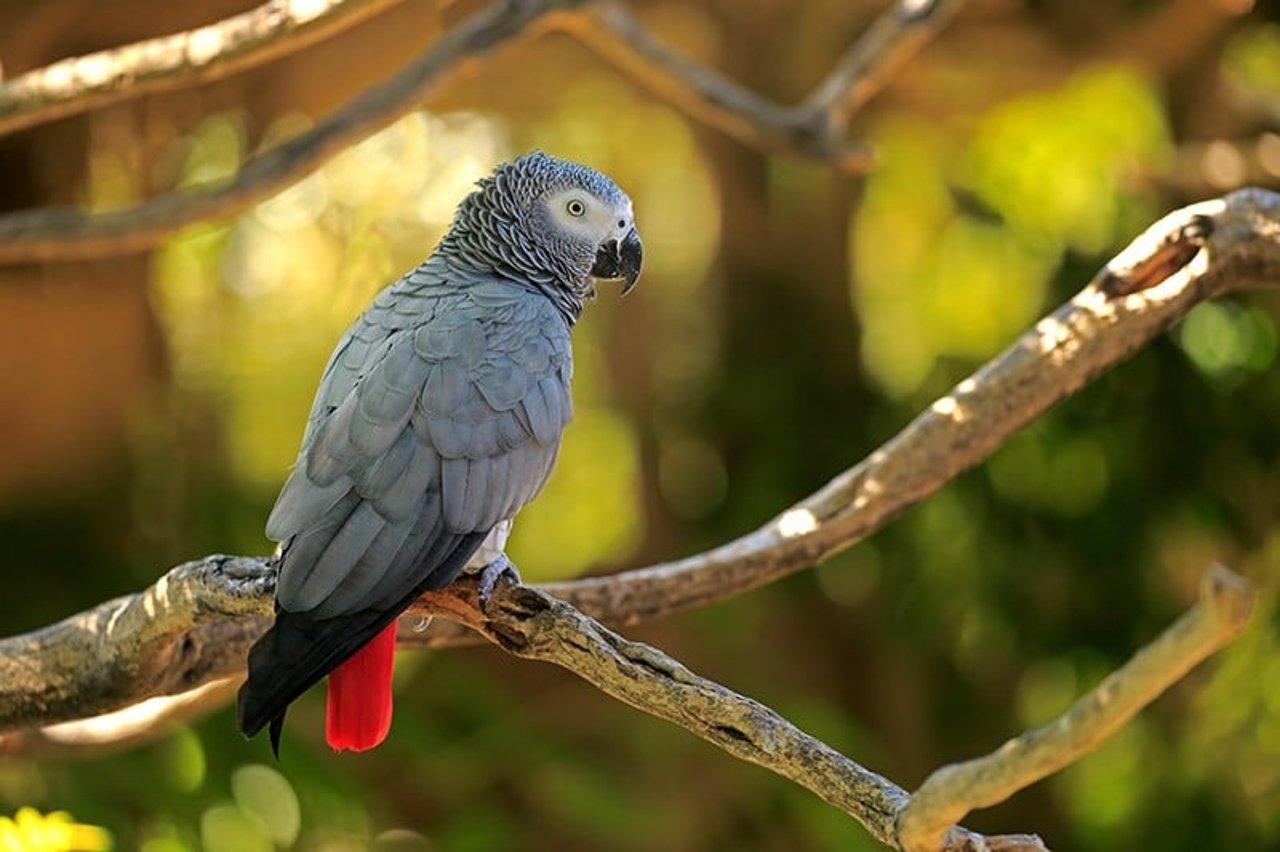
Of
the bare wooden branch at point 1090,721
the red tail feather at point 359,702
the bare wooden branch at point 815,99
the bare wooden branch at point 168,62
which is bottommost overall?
the bare wooden branch at point 1090,721

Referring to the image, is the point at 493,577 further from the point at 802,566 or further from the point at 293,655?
the point at 802,566

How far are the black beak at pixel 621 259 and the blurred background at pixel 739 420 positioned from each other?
39.5 inches

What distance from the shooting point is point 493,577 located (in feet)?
4.15

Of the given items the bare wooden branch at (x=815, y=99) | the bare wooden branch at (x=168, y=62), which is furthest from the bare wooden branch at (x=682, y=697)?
the bare wooden branch at (x=815, y=99)

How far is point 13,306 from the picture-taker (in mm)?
2398

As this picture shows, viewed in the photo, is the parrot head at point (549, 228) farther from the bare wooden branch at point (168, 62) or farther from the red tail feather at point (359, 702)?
the red tail feather at point (359, 702)

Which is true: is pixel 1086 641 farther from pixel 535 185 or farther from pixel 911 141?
pixel 535 185

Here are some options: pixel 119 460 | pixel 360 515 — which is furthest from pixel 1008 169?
pixel 360 515

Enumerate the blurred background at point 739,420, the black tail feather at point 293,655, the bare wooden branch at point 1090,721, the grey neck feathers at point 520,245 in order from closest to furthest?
the bare wooden branch at point 1090,721 < the black tail feather at point 293,655 < the grey neck feathers at point 520,245 < the blurred background at point 739,420

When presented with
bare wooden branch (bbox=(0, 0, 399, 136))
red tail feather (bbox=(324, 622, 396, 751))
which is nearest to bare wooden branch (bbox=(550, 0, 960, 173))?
bare wooden branch (bbox=(0, 0, 399, 136))

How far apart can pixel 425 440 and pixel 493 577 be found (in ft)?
0.42

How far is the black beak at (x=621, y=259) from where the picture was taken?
150 centimetres

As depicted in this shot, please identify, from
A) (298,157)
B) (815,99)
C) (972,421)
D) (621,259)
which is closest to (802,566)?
(972,421)

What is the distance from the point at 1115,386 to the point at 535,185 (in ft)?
4.79
